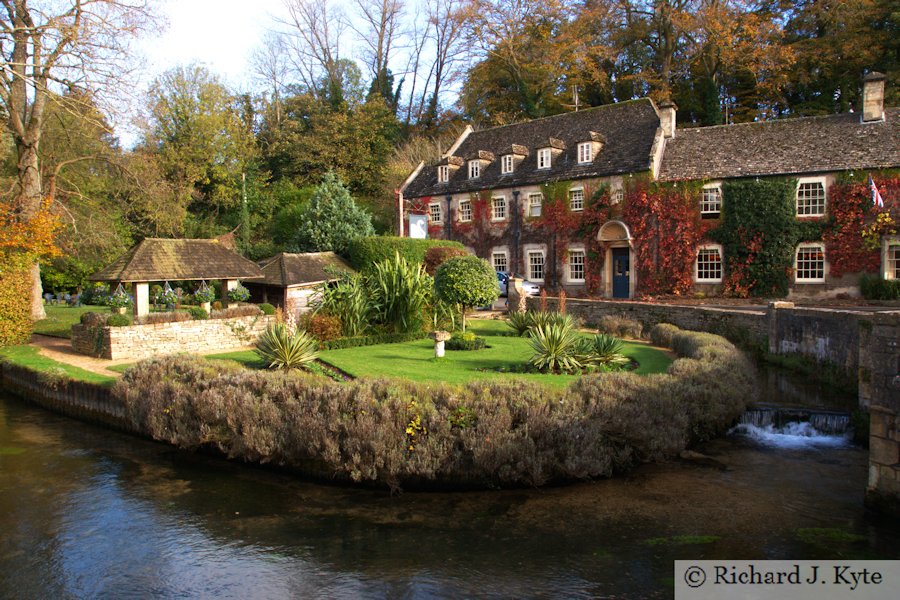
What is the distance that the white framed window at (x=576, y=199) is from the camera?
31.4 meters

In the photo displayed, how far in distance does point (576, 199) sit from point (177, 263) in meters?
19.8

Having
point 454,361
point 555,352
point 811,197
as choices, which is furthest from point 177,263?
point 811,197

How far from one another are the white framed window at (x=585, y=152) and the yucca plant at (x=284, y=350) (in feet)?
69.5

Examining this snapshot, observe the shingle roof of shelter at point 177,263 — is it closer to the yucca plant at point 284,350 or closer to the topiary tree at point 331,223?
the yucca plant at point 284,350

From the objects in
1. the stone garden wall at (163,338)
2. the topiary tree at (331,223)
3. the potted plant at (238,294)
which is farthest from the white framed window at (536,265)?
the stone garden wall at (163,338)

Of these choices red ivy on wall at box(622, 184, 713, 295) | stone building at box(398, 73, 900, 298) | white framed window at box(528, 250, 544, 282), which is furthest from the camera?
white framed window at box(528, 250, 544, 282)

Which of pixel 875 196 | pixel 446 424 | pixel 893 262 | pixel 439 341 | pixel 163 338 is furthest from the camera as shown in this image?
pixel 893 262

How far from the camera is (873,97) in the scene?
2566 cm

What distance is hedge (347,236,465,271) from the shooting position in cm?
2712

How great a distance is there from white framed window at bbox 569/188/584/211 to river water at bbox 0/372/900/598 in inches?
853

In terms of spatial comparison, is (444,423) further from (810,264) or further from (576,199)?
(576,199)

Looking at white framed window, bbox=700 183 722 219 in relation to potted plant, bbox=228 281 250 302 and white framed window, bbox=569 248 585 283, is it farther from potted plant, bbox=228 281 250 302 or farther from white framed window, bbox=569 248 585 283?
potted plant, bbox=228 281 250 302

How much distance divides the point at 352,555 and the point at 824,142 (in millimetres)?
A: 27431

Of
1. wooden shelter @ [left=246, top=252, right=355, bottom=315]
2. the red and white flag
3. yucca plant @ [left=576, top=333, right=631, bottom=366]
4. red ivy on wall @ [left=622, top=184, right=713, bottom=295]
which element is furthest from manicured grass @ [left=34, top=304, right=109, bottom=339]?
the red and white flag
